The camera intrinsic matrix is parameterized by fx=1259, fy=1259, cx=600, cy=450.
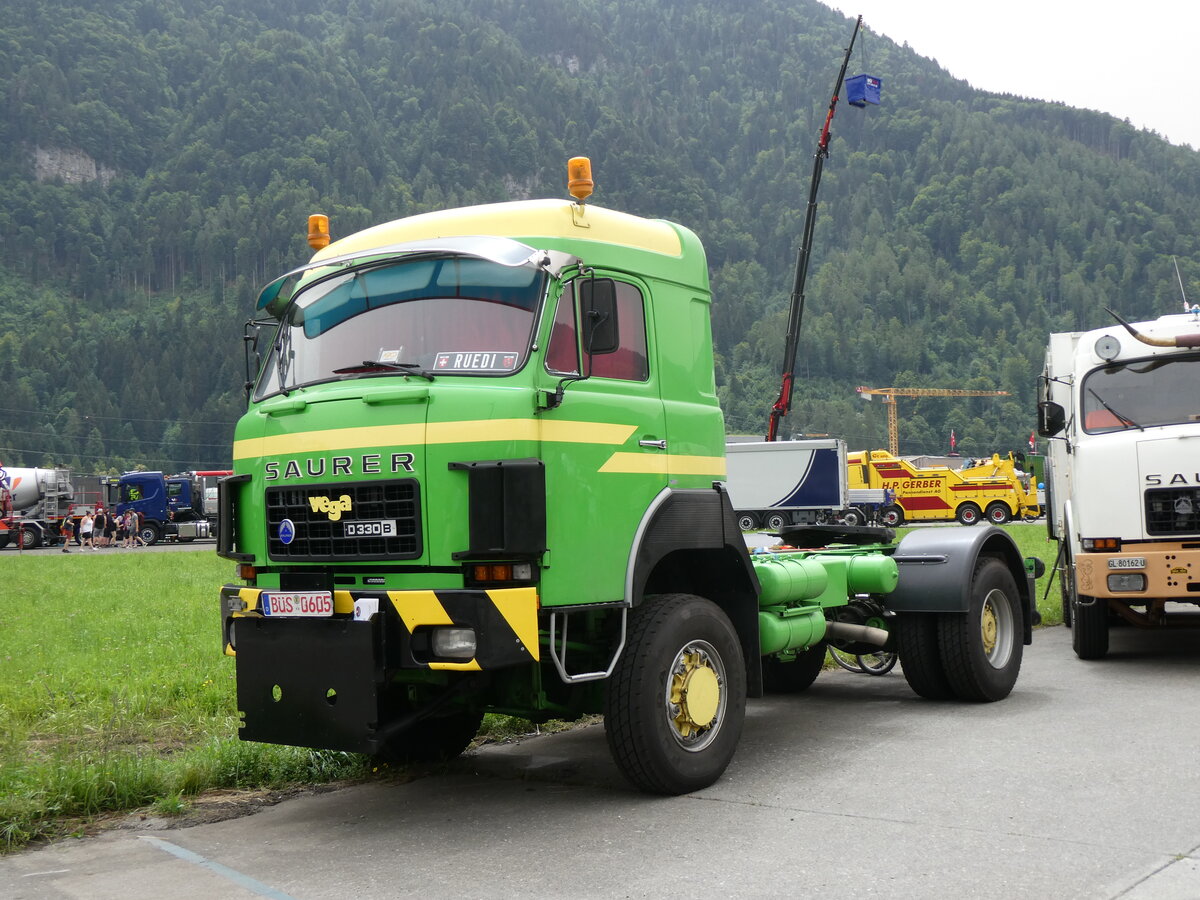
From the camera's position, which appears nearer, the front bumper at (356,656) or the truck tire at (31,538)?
the front bumper at (356,656)

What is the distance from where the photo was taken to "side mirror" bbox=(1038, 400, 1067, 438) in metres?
10.7

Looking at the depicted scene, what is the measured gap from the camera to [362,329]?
6.28 metres

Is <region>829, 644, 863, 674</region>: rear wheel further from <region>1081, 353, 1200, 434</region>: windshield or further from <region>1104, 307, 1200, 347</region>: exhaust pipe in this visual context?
<region>1104, 307, 1200, 347</region>: exhaust pipe

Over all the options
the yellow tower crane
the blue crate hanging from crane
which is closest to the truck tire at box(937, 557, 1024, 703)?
the blue crate hanging from crane

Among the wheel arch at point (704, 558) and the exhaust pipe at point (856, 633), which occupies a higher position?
the wheel arch at point (704, 558)

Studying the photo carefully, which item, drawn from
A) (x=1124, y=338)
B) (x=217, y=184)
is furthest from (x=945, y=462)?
(x=217, y=184)

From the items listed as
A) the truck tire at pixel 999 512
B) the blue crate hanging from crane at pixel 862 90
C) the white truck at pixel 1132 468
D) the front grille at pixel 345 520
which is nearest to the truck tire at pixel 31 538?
the blue crate hanging from crane at pixel 862 90

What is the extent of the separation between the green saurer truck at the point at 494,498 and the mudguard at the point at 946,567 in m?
1.79

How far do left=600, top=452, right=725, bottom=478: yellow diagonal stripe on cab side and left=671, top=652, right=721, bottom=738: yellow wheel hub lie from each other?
0.96m

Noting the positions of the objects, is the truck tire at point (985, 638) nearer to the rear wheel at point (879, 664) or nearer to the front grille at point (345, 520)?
the rear wheel at point (879, 664)

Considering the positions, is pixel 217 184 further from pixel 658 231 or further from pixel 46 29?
pixel 658 231

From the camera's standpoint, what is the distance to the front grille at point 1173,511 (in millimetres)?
9711

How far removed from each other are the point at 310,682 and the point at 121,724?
10.5 feet

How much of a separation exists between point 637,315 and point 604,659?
1792mm
